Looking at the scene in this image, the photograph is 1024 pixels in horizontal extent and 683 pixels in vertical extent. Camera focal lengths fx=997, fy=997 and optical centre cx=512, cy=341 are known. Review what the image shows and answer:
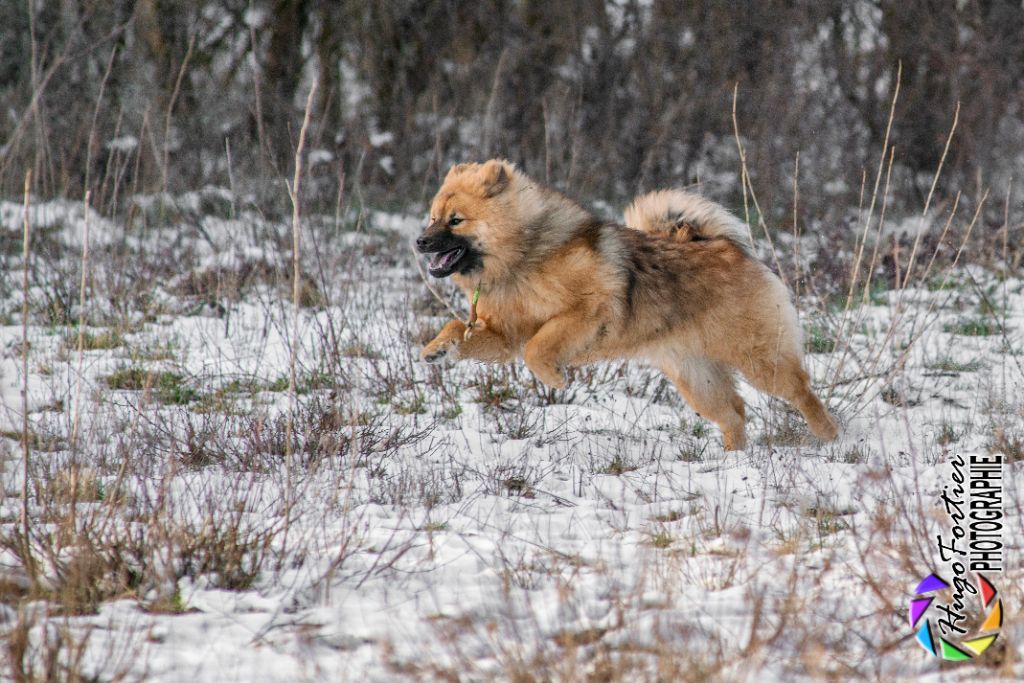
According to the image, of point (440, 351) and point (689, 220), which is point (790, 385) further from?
point (440, 351)

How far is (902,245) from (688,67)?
4048 mm

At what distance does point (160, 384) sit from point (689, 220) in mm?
3148

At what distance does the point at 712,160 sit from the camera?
12.1 m

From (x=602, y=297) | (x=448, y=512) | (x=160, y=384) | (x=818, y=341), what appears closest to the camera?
(x=448, y=512)

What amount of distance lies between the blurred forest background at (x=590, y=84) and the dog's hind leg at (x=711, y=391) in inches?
230

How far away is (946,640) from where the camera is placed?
2.45 m

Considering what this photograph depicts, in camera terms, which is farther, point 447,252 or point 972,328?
→ point 972,328

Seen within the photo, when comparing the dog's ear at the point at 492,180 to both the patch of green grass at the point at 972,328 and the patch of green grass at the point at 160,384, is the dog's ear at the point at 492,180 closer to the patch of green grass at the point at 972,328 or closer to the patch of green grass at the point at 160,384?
the patch of green grass at the point at 160,384

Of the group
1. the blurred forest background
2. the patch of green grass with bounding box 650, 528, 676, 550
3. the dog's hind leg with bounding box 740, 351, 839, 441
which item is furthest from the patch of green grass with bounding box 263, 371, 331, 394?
the blurred forest background

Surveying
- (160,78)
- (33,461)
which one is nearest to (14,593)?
(33,461)

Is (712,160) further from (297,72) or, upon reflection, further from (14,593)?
(14,593)

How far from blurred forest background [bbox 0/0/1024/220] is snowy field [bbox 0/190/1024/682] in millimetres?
4636

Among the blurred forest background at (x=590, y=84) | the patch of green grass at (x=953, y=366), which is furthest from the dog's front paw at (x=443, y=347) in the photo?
the blurred forest background at (x=590, y=84)

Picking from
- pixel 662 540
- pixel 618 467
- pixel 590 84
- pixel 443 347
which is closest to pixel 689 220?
pixel 443 347
